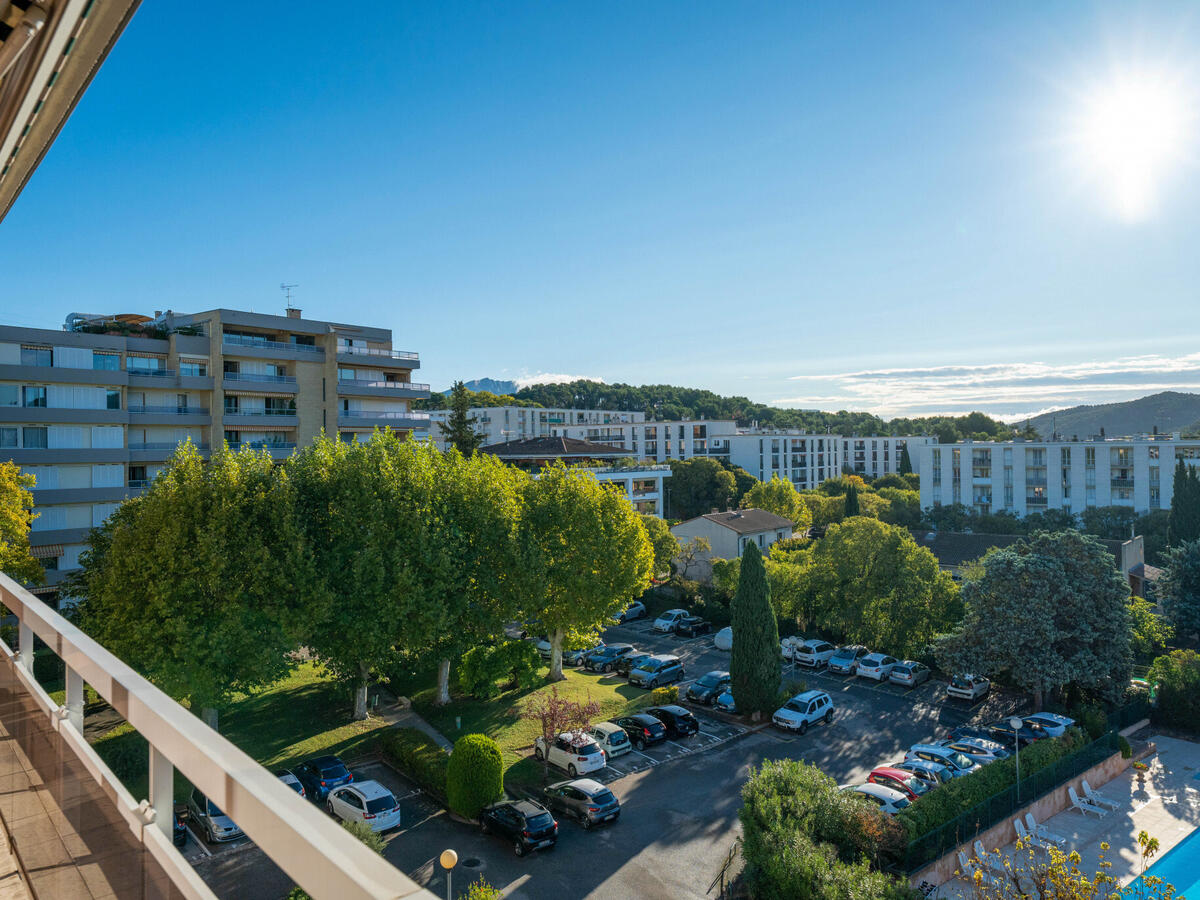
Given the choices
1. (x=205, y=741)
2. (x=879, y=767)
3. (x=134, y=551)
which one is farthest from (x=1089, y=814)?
(x=134, y=551)

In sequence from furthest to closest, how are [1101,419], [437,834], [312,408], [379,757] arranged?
[1101,419] → [312,408] → [379,757] → [437,834]

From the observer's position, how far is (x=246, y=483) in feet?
68.4

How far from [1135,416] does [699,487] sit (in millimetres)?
122451

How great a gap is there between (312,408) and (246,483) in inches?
809

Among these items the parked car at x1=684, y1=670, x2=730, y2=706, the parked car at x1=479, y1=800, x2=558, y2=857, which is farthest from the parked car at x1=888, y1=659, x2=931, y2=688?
the parked car at x1=479, y1=800, x2=558, y2=857

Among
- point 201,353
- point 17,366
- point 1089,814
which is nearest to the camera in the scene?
point 1089,814

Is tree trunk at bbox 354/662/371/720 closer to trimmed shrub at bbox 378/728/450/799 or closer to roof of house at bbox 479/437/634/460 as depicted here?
trimmed shrub at bbox 378/728/450/799

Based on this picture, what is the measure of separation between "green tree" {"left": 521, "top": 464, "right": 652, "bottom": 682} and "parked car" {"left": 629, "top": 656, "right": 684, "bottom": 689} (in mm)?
2683

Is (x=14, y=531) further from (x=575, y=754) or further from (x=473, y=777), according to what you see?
(x=575, y=754)

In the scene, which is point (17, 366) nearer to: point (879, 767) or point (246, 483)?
point (246, 483)

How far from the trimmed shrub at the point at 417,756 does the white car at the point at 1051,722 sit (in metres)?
17.5

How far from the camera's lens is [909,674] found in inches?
1087

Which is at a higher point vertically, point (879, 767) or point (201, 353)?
point (201, 353)

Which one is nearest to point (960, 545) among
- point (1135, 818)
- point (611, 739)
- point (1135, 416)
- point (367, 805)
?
point (1135, 818)
